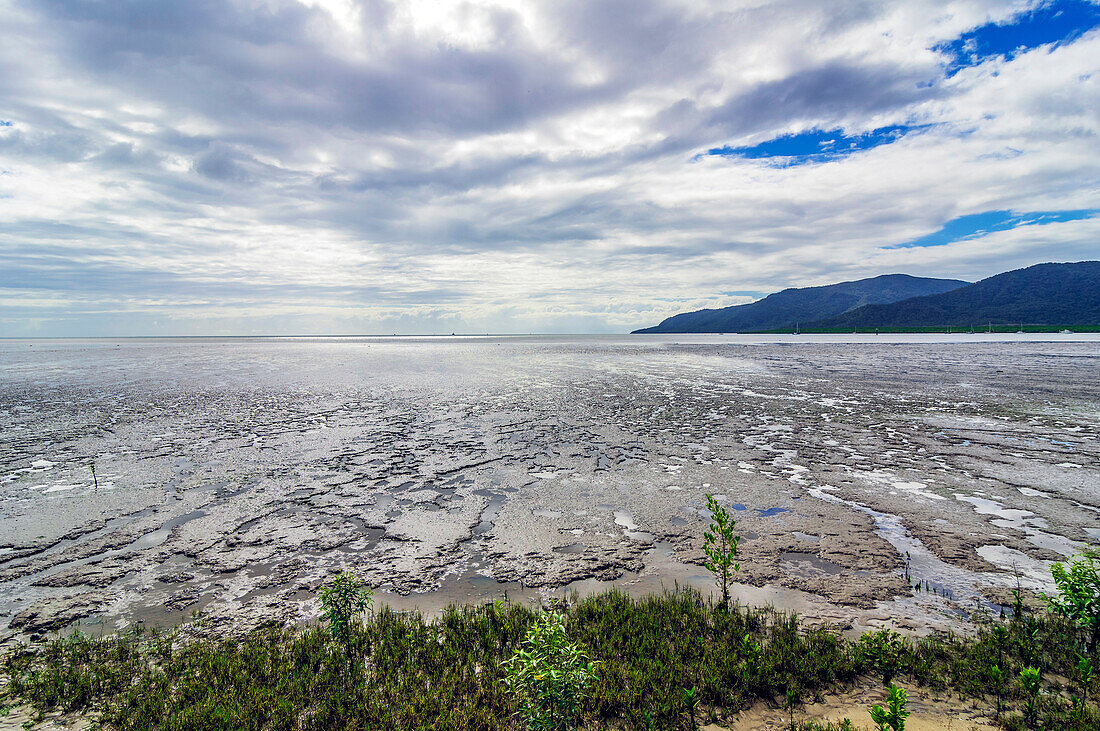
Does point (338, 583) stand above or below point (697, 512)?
above

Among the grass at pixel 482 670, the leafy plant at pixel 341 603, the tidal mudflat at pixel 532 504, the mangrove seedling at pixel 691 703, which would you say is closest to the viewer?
the mangrove seedling at pixel 691 703

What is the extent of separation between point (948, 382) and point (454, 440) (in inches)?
1364

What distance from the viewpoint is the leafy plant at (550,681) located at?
14.8 feet

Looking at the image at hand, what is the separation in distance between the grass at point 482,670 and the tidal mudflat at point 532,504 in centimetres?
81

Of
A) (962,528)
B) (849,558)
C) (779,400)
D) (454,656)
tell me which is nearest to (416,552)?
(454,656)

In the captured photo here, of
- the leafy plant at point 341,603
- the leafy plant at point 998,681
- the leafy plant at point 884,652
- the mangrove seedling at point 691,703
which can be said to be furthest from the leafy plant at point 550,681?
the leafy plant at point 998,681

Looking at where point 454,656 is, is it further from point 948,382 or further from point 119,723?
point 948,382

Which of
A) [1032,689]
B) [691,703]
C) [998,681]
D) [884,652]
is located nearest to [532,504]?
[691,703]

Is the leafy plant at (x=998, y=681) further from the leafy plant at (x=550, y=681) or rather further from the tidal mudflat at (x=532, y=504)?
the leafy plant at (x=550, y=681)

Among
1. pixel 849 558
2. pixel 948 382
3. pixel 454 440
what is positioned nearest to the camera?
pixel 849 558

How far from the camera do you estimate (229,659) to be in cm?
584

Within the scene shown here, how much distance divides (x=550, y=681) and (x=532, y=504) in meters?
7.31

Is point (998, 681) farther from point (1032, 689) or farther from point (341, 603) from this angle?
point (341, 603)

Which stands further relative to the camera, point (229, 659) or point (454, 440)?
point (454, 440)
